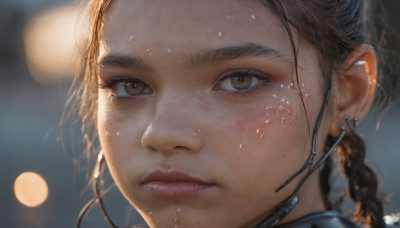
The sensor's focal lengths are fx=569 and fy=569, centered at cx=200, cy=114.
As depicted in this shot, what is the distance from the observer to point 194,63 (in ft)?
5.27

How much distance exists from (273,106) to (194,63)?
0.88ft

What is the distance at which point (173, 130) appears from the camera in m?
1.55

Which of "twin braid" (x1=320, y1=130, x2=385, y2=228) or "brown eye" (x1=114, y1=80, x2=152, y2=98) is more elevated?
"brown eye" (x1=114, y1=80, x2=152, y2=98)

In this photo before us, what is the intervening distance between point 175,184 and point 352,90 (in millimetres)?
720

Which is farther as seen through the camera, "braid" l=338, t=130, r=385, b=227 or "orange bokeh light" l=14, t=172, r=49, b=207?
"orange bokeh light" l=14, t=172, r=49, b=207

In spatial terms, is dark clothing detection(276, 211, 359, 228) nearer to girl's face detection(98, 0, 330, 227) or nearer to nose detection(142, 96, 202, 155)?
girl's face detection(98, 0, 330, 227)

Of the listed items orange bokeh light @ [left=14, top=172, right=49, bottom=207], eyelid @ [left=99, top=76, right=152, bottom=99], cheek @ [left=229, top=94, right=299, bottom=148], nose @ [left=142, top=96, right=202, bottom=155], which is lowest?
cheek @ [left=229, top=94, right=299, bottom=148]

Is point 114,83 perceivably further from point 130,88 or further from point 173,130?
point 173,130

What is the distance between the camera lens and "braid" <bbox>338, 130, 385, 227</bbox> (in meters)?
2.08

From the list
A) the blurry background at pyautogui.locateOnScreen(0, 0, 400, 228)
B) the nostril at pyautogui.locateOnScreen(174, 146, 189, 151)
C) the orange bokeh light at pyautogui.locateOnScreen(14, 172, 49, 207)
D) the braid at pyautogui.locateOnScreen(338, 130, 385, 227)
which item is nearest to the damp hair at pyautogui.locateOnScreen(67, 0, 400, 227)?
the braid at pyautogui.locateOnScreen(338, 130, 385, 227)

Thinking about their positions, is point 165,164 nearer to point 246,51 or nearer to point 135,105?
point 135,105

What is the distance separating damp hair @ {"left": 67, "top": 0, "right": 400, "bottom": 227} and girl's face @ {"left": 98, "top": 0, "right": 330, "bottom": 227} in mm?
45

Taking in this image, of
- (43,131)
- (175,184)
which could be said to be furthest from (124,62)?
(43,131)

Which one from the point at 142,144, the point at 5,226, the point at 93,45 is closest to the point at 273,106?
the point at 142,144
